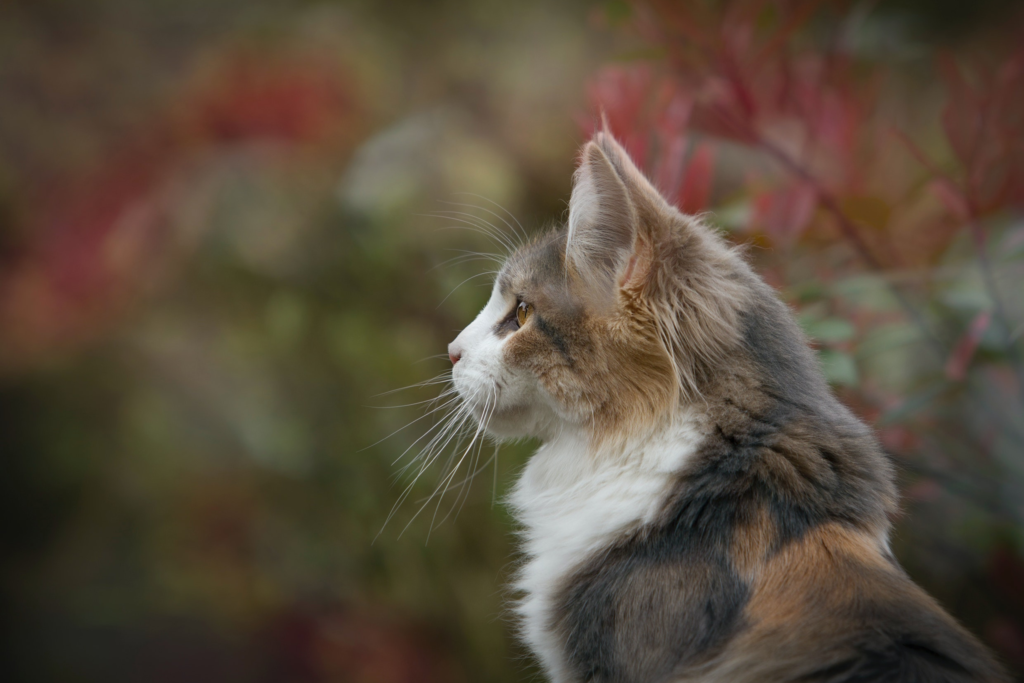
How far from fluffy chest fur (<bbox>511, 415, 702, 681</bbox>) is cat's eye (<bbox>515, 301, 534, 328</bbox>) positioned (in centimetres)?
16

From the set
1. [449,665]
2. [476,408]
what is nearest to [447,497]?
[449,665]

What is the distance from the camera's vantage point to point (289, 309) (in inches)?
64.2

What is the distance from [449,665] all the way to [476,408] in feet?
3.47

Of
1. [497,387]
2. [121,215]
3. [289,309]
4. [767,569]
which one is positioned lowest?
[767,569]

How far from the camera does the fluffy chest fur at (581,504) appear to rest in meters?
0.79

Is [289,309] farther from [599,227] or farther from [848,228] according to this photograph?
[848,228]

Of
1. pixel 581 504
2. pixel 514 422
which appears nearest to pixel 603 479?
pixel 581 504

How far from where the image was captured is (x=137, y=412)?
6.21ft

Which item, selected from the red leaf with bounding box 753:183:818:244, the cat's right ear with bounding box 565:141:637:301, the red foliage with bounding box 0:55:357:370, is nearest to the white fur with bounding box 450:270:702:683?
the cat's right ear with bounding box 565:141:637:301

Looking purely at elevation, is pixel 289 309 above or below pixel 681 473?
above

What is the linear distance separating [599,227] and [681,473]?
11.4 inches

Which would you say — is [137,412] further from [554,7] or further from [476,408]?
[554,7]

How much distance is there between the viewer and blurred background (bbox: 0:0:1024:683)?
1.61m

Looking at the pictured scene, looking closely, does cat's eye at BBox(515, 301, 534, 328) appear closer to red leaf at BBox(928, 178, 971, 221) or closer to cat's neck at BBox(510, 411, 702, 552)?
cat's neck at BBox(510, 411, 702, 552)
